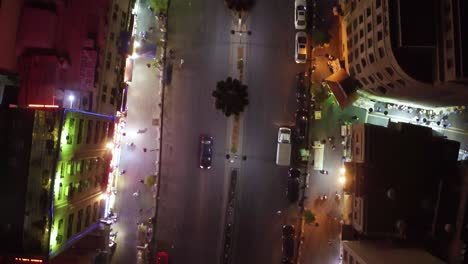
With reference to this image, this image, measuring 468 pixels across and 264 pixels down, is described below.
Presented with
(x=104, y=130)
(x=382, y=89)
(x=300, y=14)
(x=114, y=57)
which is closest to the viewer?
(x=104, y=130)

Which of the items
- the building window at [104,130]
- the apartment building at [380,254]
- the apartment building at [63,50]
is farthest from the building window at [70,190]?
the apartment building at [380,254]

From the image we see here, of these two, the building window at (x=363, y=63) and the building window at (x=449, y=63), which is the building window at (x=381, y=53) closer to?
the building window at (x=363, y=63)

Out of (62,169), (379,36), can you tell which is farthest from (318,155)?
(62,169)

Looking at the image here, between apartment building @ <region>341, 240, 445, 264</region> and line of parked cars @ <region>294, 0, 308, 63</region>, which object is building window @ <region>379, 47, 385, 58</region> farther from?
apartment building @ <region>341, 240, 445, 264</region>

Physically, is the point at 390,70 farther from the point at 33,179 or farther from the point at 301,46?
the point at 33,179

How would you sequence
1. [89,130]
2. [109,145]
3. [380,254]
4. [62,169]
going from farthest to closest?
[109,145]
[89,130]
[380,254]
[62,169]

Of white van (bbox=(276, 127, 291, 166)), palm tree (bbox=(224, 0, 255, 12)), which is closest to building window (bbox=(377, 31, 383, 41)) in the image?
white van (bbox=(276, 127, 291, 166))

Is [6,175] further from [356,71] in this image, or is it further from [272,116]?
[356,71]
